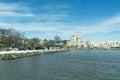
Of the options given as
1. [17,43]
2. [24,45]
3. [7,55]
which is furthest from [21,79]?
[24,45]

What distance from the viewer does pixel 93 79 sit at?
1265 inches

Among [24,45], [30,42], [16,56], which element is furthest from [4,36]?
[16,56]

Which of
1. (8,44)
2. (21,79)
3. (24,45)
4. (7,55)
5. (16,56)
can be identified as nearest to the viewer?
(21,79)

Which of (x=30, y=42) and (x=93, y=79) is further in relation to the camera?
(x=30, y=42)

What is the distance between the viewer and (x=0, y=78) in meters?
31.5

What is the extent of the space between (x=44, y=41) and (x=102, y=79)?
167297 millimetres

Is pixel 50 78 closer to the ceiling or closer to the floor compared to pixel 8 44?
closer to the floor

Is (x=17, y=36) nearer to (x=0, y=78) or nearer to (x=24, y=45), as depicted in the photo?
(x=24, y=45)

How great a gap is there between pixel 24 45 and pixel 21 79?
105549 millimetres

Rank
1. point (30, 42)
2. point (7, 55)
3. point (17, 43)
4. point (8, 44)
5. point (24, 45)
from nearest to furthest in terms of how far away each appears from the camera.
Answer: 1. point (7, 55)
2. point (8, 44)
3. point (17, 43)
4. point (24, 45)
5. point (30, 42)

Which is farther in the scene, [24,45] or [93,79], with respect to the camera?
[24,45]

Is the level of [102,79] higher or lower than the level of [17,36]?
lower

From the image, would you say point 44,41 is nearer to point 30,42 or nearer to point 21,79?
point 30,42

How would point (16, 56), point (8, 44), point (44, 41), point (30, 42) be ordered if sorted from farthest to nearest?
point (44, 41) → point (30, 42) → point (8, 44) → point (16, 56)
